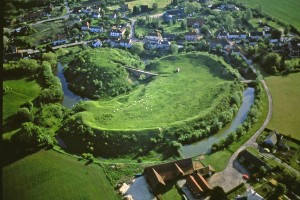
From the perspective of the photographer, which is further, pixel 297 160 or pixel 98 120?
pixel 98 120

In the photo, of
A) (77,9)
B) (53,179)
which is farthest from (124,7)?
(53,179)

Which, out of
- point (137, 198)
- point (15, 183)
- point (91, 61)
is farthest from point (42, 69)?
point (137, 198)

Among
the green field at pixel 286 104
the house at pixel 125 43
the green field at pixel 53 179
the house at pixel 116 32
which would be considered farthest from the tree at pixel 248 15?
the green field at pixel 53 179

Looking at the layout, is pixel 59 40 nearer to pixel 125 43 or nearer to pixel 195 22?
pixel 125 43

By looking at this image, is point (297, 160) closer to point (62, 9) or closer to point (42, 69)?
point (42, 69)

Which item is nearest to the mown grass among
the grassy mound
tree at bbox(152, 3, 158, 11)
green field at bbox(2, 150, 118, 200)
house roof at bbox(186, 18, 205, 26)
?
green field at bbox(2, 150, 118, 200)

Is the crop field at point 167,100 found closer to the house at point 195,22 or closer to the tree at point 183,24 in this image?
the tree at point 183,24
